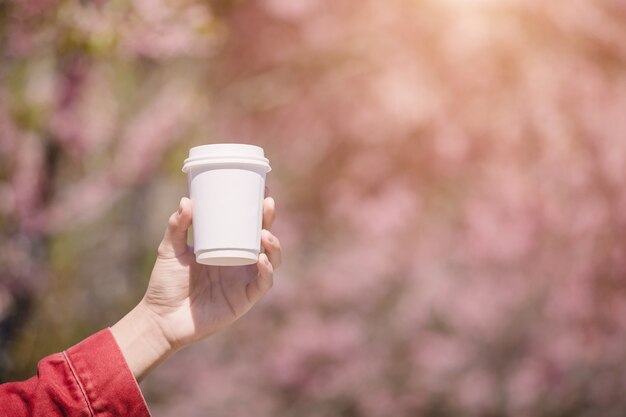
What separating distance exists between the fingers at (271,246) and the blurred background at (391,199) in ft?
7.08

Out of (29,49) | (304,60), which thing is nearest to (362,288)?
(304,60)

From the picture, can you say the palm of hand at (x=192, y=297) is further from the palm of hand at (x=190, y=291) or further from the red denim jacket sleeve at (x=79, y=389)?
the red denim jacket sleeve at (x=79, y=389)

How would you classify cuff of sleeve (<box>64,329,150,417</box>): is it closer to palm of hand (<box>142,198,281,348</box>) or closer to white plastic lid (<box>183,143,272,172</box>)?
palm of hand (<box>142,198,281,348</box>)

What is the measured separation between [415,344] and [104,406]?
108 inches

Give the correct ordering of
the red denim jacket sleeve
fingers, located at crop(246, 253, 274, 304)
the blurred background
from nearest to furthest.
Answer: the red denim jacket sleeve → fingers, located at crop(246, 253, 274, 304) → the blurred background

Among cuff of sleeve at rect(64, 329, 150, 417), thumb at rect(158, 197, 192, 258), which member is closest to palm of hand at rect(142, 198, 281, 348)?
thumb at rect(158, 197, 192, 258)

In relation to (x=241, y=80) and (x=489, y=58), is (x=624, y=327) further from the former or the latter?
(x=241, y=80)

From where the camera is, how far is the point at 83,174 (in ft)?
10.5

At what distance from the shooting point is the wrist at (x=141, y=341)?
1141 mm

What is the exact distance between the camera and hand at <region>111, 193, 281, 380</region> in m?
1.15

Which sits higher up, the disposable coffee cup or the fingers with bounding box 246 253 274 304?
the disposable coffee cup

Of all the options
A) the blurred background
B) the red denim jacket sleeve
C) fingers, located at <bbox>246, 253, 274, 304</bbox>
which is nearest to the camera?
the red denim jacket sleeve

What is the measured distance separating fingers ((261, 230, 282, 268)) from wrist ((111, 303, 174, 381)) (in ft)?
0.60

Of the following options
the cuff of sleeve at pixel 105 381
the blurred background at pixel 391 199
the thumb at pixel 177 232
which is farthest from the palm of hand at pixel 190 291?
the blurred background at pixel 391 199
